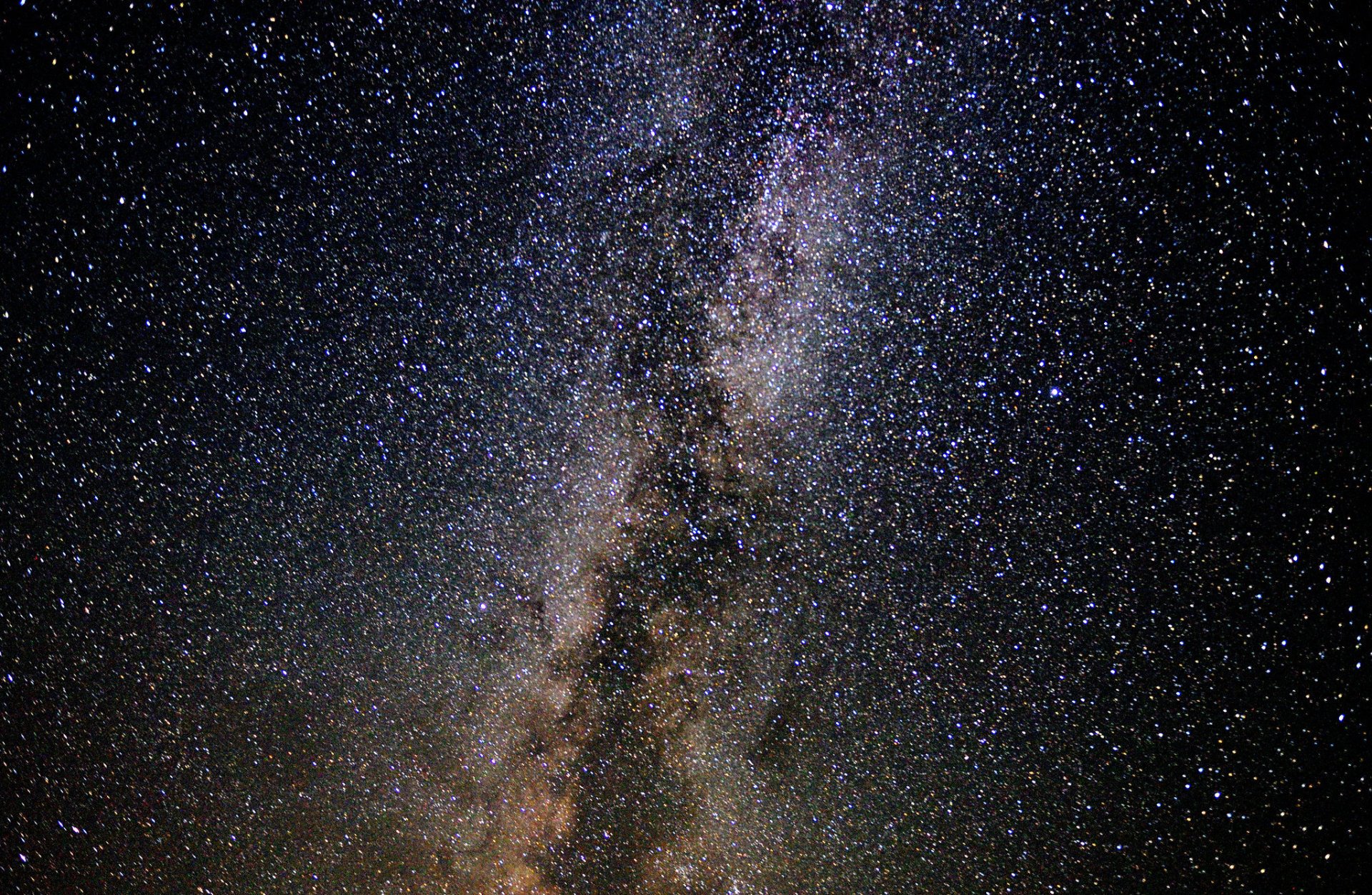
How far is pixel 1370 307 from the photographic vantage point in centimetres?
69

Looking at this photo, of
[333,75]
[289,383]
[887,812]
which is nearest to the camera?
[333,75]

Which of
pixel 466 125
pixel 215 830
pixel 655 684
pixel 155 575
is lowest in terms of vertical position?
pixel 215 830

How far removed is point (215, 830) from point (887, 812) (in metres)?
1.33

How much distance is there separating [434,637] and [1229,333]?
1.39 m

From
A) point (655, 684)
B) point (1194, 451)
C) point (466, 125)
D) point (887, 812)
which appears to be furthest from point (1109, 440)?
point (466, 125)

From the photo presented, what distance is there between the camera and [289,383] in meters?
0.79

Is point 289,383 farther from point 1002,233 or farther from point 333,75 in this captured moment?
point 1002,233

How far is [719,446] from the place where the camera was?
82 cm

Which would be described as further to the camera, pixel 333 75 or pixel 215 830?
pixel 215 830

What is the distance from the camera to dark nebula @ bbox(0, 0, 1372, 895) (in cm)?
67

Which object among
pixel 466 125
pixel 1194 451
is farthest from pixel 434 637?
pixel 1194 451

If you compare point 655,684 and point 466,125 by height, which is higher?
point 466,125

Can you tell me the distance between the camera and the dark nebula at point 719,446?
2.21 feet

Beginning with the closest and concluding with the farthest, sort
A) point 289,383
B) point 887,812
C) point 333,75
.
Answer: point 333,75 < point 289,383 < point 887,812
